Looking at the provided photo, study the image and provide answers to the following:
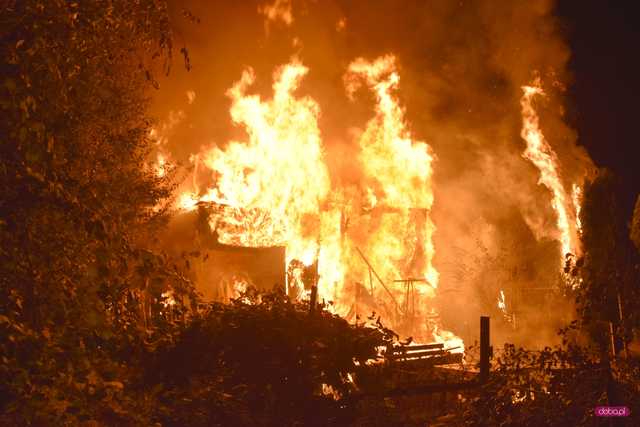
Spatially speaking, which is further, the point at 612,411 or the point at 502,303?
the point at 502,303

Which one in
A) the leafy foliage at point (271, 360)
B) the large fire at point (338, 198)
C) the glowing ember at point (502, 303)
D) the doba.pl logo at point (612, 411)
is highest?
the large fire at point (338, 198)

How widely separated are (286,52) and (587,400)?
2168cm

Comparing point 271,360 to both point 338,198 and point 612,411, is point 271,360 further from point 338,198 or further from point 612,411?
point 338,198

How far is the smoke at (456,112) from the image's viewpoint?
2448 cm

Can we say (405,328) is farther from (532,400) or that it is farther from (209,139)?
(532,400)

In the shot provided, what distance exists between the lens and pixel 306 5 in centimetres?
2609

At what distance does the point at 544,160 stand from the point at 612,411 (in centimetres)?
2389

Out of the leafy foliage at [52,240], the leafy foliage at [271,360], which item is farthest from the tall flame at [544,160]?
the leafy foliage at [52,240]

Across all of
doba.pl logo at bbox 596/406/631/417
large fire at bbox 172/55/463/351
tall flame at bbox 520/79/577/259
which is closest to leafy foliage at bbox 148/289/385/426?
doba.pl logo at bbox 596/406/631/417

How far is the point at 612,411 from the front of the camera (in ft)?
19.4

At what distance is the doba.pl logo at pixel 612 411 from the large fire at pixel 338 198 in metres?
14.3

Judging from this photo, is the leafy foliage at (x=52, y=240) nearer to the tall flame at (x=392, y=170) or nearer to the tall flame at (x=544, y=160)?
the tall flame at (x=392, y=170)

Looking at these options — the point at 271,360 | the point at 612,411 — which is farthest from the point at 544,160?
the point at 271,360

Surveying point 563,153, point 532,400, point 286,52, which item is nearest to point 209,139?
point 286,52
